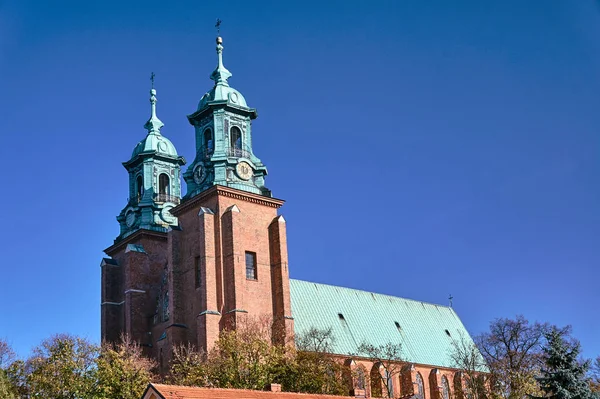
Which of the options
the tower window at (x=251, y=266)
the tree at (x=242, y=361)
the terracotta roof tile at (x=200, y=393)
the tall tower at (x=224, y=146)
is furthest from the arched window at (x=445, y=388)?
the terracotta roof tile at (x=200, y=393)

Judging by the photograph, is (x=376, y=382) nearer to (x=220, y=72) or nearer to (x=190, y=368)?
(x=190, y=368)

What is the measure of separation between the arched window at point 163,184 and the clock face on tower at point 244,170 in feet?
38.4

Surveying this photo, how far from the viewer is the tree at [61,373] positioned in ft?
164

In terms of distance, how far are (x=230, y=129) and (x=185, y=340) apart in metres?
15.9

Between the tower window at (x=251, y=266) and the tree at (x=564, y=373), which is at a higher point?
the tower window at (x=251, y=266)

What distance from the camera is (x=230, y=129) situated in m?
66.9

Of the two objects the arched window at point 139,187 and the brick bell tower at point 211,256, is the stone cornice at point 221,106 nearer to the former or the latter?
the brick bell tower at point 211,256

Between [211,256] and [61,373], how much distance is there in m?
14.6

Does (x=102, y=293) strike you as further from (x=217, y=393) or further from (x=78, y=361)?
(x=217, y=393)

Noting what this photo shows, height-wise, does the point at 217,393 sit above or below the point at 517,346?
below

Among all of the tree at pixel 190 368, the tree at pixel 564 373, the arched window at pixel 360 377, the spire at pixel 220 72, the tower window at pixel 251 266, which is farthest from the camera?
the spire at pixel 220 72

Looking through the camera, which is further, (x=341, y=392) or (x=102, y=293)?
(x=102, y=293)

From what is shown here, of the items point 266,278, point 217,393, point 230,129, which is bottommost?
point 217,393

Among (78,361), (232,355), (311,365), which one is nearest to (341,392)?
(311,365)
